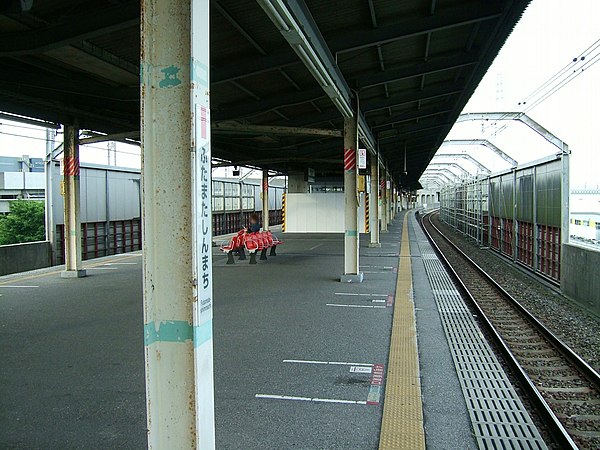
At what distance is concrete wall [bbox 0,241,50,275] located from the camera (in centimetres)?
1642

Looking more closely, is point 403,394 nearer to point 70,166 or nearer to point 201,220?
point 201,220

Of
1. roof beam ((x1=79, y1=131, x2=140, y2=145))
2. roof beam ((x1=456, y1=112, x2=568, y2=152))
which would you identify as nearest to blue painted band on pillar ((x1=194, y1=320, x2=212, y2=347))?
roof beam ((x1=79, y1=131, x2=140, y2=145))

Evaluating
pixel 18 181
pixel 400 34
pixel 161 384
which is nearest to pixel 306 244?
pixel 400 34

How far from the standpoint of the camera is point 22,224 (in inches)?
1020

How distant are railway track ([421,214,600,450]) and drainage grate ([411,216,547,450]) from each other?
0.68 feet

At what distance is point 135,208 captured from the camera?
23.9 metres

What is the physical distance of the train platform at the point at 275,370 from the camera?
3.70 metres

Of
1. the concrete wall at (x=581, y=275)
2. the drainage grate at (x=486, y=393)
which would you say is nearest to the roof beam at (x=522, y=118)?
the concrete wall at (x=581, y=275)

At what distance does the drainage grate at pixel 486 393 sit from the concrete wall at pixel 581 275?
220cm

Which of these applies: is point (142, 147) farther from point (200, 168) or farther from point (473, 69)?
point (473, 69)

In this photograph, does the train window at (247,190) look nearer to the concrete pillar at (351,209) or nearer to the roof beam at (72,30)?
the concrete pillar at (351,209)

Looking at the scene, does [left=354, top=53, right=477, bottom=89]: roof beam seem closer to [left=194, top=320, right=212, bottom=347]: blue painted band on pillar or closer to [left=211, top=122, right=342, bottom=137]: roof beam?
[left=211, top=122, right=342, bottom=137]: roof beam

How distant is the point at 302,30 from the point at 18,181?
108 feet

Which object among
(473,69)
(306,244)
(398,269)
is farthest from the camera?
(306,244)
